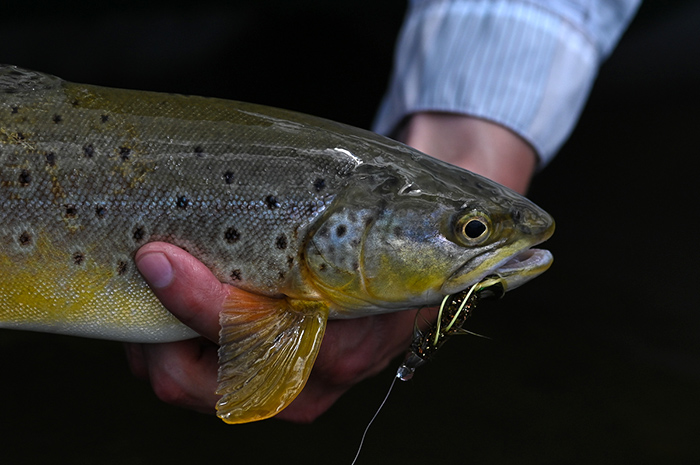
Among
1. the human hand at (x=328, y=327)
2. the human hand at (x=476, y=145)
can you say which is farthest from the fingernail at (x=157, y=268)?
the human hand at (x=476, y=145)

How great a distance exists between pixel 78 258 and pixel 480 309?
222 centimetres

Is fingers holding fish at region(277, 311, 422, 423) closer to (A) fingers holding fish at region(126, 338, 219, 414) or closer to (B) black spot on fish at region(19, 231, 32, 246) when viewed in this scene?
(A) fingers holding fish at region(126, 338, 219, 414)

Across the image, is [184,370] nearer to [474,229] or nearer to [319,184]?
A: [319,184]

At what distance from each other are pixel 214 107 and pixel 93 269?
0.39 m

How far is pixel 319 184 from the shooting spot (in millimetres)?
1220

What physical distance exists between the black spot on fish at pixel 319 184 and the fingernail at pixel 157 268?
30 centimetres

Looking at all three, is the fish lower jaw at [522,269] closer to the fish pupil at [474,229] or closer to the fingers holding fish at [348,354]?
the fish pupil at [474,229]

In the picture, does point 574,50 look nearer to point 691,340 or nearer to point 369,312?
point 369,312

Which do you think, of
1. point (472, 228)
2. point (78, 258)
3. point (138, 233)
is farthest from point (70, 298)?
point (472, 228)

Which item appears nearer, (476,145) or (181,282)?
(181,282)

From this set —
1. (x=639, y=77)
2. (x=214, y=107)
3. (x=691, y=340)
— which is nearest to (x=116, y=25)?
(x=214, y=107)

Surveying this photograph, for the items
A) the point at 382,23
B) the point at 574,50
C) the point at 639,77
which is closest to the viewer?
the point at 574,50

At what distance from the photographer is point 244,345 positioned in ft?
4.01

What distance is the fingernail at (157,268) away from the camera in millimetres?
1168
